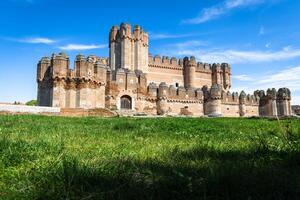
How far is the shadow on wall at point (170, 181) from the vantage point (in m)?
2.25

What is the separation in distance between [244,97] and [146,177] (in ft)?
161

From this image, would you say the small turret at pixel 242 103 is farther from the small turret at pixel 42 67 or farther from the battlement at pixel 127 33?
the small turret at pixel 42 67

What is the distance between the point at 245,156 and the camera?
382cm

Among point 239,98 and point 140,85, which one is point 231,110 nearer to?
point 239,98

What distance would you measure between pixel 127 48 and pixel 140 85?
33.6 feet

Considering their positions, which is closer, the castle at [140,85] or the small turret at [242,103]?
the castle at [140,85]

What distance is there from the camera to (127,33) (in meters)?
47.5

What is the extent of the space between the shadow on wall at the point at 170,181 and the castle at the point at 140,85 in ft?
89.4

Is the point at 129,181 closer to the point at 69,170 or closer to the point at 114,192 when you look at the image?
the point at 114,192

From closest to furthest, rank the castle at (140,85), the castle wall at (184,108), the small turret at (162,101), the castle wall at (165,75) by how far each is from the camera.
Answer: the castle at (140,85) < the small turret at (162,101) < the castle wall at (184,108) < the castle wall at (165,75)

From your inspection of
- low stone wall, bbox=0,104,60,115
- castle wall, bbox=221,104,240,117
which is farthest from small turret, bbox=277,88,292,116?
low stone wall, bbox=0,104,60,115

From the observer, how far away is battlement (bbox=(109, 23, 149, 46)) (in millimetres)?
47594

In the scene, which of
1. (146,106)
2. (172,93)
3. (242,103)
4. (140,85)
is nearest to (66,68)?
(140,85)

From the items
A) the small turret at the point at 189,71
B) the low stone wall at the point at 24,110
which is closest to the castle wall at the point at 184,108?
the small turret at the point at 189,71
